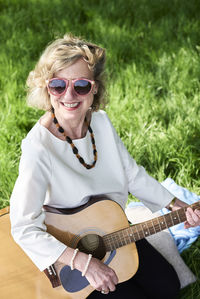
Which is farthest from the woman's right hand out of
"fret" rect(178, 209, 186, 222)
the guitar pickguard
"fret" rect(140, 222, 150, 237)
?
"fret" rect(178, 209, 186, 222)

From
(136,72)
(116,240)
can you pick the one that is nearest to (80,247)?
(116,240)

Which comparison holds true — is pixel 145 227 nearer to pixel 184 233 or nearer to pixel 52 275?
pixel 52 275

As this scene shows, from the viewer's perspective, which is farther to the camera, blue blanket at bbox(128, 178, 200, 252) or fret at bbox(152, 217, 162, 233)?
blue blanket at bbox(128, 178, 200, 252)

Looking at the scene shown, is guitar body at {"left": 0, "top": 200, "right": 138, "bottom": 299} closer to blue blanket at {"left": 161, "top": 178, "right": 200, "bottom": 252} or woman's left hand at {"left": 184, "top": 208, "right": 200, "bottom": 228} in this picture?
woman's left hand at {"left": 184, "top": 208, "right": 200, "bottom": 228}

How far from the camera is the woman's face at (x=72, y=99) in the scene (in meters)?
1.85

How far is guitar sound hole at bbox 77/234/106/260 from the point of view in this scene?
202cm

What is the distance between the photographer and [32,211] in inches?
72.2

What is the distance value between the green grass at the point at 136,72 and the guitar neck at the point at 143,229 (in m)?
0.59

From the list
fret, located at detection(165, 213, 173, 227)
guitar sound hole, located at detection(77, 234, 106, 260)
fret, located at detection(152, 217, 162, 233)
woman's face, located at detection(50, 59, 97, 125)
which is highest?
woman's face, located at detection(50, 59, 97, 125)

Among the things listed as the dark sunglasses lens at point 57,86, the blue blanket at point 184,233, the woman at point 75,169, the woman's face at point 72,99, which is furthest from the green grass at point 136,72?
the dark sunglasses lens at point 57,86

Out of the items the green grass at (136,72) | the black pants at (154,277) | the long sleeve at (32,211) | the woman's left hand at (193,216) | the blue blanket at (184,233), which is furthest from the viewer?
the green grass at (136,72)

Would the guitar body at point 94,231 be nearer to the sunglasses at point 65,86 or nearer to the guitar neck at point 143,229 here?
the guitar neck at point 143,229

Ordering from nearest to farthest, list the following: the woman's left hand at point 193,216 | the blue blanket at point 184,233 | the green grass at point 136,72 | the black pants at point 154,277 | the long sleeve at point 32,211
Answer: the long sleeve at point 32,211 → the woman's left hand at point 193,216 → the black pants at point 154,277 → the blue blanket at point 184,233 → the green grass at point 136,72

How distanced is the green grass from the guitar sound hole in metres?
0.65
